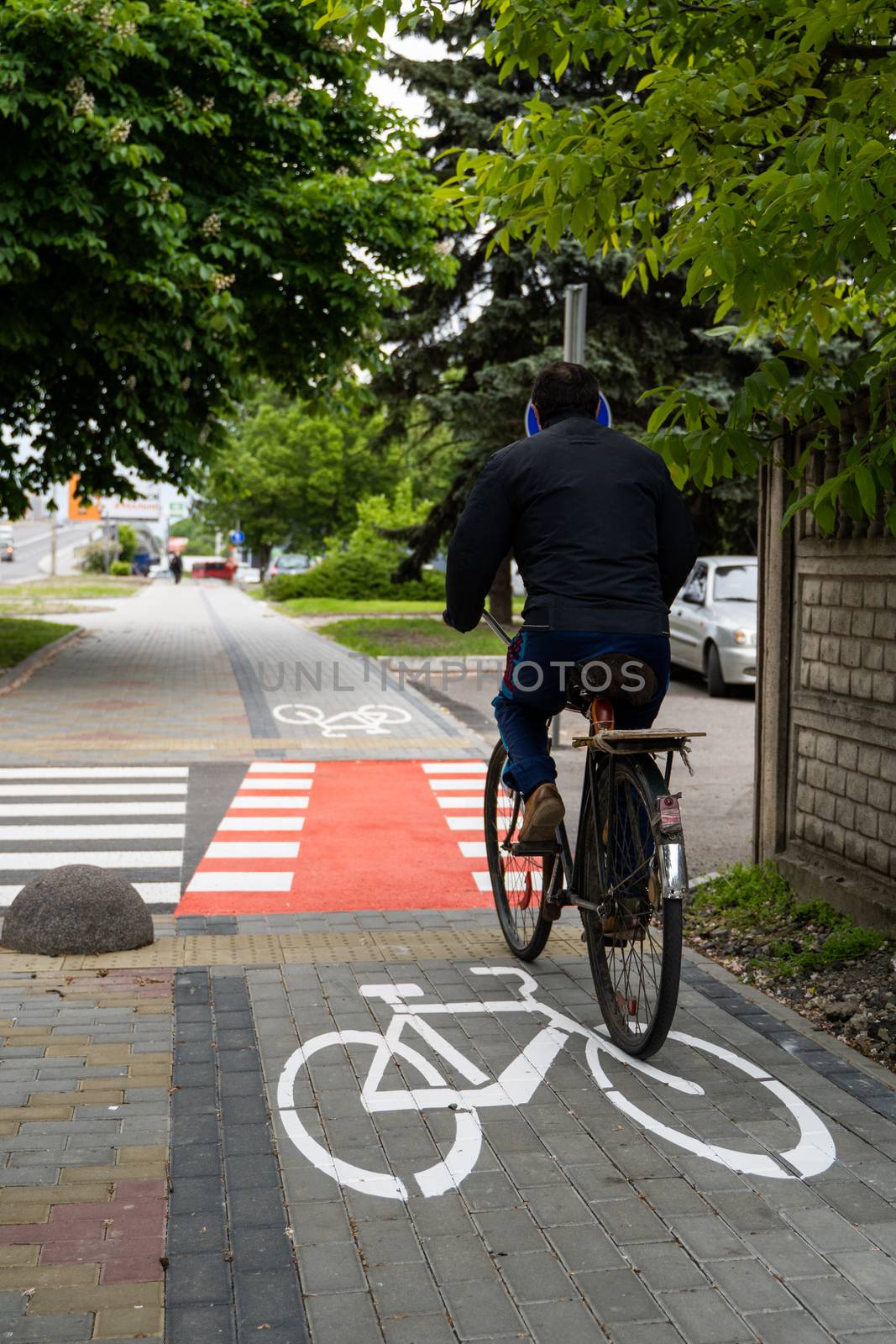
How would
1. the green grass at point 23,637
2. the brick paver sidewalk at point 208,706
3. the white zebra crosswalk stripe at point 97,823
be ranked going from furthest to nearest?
the green grass at point 23,637
the brick paver sidewalk at point 208,706
the white zebra crosswalk stripe at point 97,823

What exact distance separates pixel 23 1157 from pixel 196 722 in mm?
10332

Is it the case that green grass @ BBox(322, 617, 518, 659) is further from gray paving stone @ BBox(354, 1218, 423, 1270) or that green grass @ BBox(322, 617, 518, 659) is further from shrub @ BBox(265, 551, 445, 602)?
gray paving stone @ BBox(354, 1218, 423, 1270)

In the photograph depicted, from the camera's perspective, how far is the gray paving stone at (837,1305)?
2939 mm

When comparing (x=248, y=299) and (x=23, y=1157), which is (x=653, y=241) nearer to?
(x=23, y=1157)

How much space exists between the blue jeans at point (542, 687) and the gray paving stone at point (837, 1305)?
6.13 feet

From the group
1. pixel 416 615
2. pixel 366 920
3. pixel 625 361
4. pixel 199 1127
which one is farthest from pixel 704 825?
pixel 416 615

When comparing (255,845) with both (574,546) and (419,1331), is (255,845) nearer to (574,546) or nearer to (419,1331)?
(574,546)

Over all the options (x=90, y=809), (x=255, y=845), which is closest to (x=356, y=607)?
(x=90, y=809)

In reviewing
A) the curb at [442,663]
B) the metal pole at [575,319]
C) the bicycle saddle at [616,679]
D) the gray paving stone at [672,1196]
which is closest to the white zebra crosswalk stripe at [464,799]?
the metal pole at [575,319]

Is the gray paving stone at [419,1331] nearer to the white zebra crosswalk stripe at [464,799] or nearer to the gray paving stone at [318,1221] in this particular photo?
the gray paving stone at [318,1221]

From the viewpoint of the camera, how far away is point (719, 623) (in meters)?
17.5

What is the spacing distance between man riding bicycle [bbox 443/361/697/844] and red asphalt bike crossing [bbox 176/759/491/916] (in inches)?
97.2

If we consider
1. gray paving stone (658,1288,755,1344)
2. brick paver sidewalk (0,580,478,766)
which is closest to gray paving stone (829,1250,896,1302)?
gray paving stone (658,1288,755,1344)

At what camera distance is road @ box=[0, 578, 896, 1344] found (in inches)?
119
